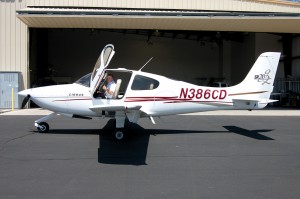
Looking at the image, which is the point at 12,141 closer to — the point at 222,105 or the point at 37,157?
the point at 37,157

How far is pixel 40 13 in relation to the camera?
63.3 feet

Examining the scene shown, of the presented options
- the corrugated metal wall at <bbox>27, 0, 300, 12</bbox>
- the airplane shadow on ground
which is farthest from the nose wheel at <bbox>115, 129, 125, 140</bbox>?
the corrugated metal wall at <bbox>27, 0, 300, 12</bbox>

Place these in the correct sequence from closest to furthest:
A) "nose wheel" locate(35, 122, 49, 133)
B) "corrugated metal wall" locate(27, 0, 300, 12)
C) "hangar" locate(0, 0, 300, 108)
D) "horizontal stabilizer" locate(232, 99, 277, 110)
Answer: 1. "horizontal stabilizer" locate(232, 99, 277, 110)
2. "nose wheel" locate(35, 122, 49, 133)
3. "hangar" locate(0, 0, 300, 108)
4. "corrugated metal wall" locate(27, 0, 300, 12)

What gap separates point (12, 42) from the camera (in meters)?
21.8

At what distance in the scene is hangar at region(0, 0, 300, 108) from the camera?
65.8 ft

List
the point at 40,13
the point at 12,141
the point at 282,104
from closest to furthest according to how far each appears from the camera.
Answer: the point at 12,141 < the point at 40,13 < the point at 282,104

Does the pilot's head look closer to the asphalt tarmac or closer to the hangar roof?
the asphalt tarmac

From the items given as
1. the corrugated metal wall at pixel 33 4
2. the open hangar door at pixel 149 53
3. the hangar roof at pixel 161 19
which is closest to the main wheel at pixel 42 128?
the hangar roof at pixel 161 19

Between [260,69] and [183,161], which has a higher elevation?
[260,69]

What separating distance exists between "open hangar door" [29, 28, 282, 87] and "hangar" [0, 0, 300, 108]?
0.31 feet

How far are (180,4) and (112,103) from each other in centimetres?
1509

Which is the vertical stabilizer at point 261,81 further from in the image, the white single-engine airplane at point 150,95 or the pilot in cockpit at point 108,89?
the pilot in cockpit at point 108,89

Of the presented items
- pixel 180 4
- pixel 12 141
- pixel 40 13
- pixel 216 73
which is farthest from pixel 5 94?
pixel 216 73

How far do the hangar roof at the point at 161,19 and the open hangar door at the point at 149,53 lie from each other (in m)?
12.6
